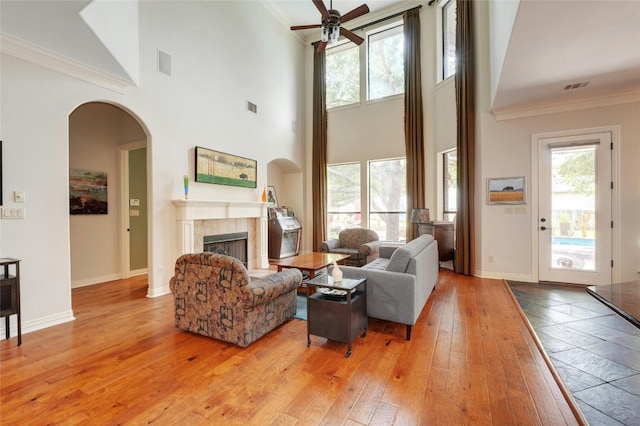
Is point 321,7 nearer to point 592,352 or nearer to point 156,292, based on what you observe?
point 156,292

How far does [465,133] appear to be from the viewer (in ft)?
16.9

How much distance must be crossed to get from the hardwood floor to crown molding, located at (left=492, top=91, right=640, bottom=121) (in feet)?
11.4

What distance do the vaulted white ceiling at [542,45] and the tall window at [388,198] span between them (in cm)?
249

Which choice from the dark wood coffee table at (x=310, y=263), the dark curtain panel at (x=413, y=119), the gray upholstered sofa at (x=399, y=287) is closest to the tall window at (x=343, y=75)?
the dark curtain panel at (x=413, y=119)

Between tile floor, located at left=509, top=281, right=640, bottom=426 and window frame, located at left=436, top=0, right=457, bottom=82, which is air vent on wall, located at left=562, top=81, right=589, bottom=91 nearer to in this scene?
window frame, located at left=436, top=0, right=457, bottom=82

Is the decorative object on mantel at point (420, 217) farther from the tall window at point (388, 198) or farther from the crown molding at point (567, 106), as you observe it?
the crown molding at point (567, 106)

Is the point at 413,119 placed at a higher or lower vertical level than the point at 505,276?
A: higher

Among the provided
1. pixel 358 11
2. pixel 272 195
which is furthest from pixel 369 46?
pixel 272 195

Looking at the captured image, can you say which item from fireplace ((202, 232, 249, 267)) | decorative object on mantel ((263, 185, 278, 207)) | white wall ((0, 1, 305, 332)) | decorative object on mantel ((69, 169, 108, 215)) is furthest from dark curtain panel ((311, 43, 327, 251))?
decorative object on mantel ((69, 169, 108, 215))

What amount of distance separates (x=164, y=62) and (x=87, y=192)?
7.98 ft

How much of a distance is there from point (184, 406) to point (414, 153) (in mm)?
5725

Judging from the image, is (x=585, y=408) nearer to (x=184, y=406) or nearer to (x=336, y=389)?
(x=336, y=389)

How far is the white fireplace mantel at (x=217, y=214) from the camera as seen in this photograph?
4352mm

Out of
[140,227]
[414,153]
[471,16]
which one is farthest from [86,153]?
[471,16]
